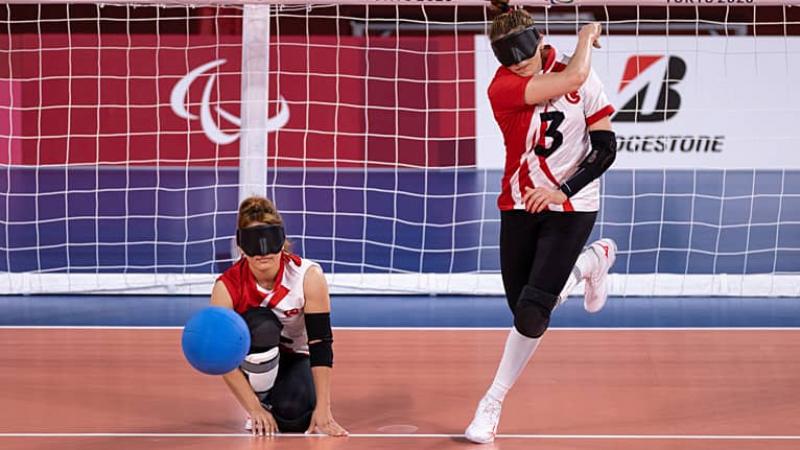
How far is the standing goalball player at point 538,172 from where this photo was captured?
14.7ft

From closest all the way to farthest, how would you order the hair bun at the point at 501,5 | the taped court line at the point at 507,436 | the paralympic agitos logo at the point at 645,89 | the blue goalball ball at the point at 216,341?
the blue goalball ball at the point at 216,341, the taped court line at the point at 507,436, the hair bun at the point at 501,5, the paralympic agitos logo at the point at 645,89

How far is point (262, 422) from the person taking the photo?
15.2 feet

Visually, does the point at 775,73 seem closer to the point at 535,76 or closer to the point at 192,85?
the point at 192,85

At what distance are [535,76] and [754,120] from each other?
895 centimetres

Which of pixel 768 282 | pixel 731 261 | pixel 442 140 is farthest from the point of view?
pixel 442 140

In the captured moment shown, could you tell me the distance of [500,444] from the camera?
181 inches

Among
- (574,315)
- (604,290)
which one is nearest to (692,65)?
(574,315)

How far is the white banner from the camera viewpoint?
40.0 ft

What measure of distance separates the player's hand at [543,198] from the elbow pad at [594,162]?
0.03 m

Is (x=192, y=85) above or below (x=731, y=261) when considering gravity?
above

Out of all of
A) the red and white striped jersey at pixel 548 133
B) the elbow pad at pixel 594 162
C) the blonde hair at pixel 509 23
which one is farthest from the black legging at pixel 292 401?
the blonde hair at pixel 509 23

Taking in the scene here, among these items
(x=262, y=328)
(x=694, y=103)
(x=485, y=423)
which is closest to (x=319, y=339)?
(x=262, y=328)

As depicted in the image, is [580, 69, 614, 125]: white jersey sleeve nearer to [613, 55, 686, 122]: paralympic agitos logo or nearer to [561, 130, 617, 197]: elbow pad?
[561, 130, 617, 197]: elbow pad

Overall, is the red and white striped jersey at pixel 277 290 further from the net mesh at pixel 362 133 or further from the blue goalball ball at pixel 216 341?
the net mesh at pixel 362 133
